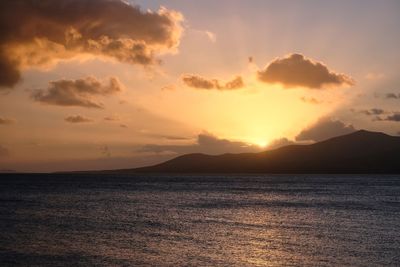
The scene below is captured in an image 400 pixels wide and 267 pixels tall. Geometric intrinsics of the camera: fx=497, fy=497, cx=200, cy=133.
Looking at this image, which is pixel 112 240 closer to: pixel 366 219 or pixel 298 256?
pixel 298 256

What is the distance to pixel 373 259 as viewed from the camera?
1452 inches

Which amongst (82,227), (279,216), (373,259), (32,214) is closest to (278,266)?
(373,259)

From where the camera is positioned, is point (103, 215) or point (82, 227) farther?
point (103, 215)

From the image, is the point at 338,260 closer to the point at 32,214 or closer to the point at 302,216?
the point at 302,216

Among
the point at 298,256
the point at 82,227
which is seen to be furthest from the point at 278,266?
the point at 82,227

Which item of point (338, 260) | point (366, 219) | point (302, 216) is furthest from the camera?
point (302, 216)

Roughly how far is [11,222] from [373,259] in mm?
39962

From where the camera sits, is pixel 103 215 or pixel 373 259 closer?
pixel 373 259

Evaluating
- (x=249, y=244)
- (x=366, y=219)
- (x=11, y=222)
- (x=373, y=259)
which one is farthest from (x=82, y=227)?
(x=366, y=219)

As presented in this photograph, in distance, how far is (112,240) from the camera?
44.0 meters

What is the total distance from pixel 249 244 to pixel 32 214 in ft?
123

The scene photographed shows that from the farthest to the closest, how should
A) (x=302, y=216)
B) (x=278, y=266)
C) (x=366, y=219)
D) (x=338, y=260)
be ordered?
(x=302, y=216) → (x=366, y=219) → (x=338, y=260) → (x=278, y=266)

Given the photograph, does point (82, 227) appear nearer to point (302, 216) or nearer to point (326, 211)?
point (302, 216)

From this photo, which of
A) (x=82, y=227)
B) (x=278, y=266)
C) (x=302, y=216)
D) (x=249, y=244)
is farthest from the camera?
(x=302, y=216)
